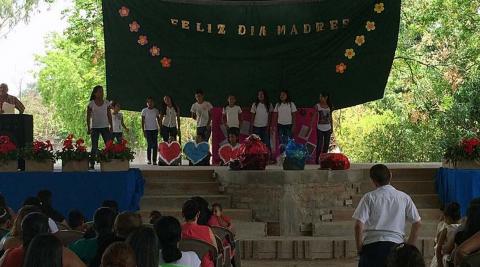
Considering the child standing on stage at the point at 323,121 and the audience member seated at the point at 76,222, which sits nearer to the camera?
the audience member seated at the point at 76,222

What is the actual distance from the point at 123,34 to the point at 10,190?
4.93 meters

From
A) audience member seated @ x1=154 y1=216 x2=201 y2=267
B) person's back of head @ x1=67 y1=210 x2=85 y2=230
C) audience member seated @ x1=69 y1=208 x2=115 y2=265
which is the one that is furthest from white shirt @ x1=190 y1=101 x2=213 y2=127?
audience member seated @ x1=154 y1=216 x2=201 y2=267

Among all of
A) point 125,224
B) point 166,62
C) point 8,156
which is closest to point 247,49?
point 166,62

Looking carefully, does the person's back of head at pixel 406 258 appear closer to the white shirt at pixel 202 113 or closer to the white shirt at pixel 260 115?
the white shirt at pixel 260 115

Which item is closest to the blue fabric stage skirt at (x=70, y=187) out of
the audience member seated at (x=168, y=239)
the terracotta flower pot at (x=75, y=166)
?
the terracotta flower pot at (x=75, y=166)

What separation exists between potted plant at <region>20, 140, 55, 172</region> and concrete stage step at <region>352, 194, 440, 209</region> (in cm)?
413

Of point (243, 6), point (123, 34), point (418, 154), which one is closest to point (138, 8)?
point (123, 34)

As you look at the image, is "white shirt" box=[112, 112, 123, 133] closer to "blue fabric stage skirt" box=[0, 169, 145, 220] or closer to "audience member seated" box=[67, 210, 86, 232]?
"blue fabric stage skirt" box=[0, 169, 145, 220]

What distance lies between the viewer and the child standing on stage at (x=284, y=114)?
15.8 m

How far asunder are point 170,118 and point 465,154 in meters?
5.28

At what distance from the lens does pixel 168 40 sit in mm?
16906

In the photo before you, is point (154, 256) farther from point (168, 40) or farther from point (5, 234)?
point (168, 40)

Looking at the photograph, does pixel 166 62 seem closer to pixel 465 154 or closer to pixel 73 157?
pixel 73 157

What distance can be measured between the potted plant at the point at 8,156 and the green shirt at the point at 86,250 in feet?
23.6
